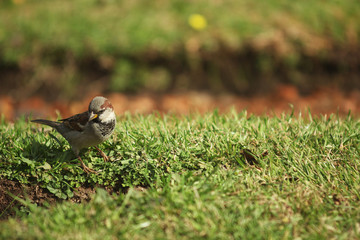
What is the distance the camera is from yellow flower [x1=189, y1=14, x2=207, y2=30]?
21.6 ft

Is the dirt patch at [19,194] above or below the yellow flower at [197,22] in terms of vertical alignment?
below

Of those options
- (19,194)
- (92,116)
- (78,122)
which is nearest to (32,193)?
(19,194)

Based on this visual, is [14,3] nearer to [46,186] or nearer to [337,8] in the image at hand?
[46,186]

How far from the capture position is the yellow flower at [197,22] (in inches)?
260

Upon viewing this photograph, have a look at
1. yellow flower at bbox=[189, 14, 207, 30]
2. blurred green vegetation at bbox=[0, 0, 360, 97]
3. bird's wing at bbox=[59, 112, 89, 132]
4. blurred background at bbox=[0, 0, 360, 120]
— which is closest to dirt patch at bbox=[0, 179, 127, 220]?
A: bird's wing at bbox=[59, 112, 89, 132]

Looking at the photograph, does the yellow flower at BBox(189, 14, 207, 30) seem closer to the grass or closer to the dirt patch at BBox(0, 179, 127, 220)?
the grass

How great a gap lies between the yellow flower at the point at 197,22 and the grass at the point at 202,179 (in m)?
2.92

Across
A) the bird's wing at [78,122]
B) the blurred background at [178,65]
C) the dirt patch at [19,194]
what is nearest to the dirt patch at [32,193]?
the dirt patch at [19,194]

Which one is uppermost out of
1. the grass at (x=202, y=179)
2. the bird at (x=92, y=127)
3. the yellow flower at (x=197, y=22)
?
Answer: the yellow flower at (x=197, y=22)

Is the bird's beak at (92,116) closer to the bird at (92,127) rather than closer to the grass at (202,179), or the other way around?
the bird at (92,127)

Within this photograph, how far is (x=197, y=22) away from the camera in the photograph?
21.8 feet

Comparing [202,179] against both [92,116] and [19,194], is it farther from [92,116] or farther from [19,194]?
[19,194]

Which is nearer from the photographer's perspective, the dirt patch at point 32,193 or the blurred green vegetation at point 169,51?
the dirt patch at point 32,193

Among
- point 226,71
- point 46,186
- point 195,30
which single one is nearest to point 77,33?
point 195,30
